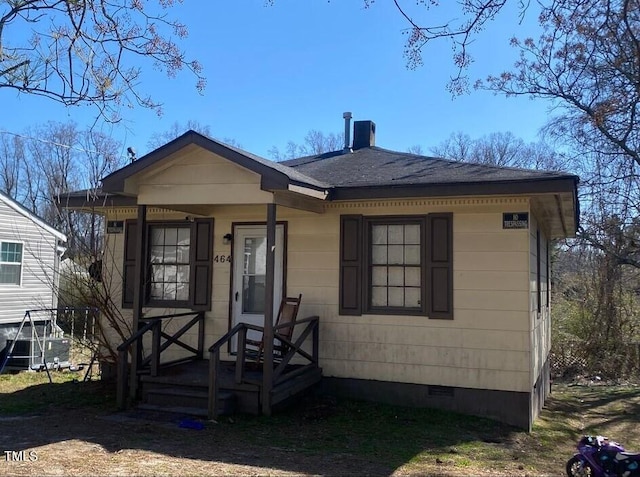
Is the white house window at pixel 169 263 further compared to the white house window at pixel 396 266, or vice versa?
the white house window at pixel 169 263

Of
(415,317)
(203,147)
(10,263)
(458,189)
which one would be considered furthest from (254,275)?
(10,263)

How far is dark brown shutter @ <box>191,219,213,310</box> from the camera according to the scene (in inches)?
336

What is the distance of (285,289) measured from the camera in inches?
323

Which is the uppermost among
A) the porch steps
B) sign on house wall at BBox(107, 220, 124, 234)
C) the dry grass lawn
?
sign on house wall at BBox(107, 220, 124, 234)

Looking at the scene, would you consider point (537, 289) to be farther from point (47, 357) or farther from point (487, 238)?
point (47, 357)

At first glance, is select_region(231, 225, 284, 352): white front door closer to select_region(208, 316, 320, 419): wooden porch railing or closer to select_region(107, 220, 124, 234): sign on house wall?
select_region(208, 316, 320, 419): wooden porch railing

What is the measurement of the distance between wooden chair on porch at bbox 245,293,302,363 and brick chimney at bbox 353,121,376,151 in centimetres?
408

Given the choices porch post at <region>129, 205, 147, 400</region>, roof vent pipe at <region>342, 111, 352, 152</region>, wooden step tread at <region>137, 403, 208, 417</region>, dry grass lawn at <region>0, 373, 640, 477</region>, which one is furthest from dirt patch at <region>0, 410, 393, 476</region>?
roof vent pipe at <region>342, 111, 352, 152</region>

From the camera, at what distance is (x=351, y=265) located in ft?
25.8

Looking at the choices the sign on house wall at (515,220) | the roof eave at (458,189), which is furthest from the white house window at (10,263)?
the sign on house wall at (515,220)

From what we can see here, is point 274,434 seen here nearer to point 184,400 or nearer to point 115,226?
point 184,400

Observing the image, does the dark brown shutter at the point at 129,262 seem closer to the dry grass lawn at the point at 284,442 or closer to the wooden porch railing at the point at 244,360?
the dry grass lawn at the point at 284,442

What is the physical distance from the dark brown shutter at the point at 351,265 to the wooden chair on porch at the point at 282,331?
2.16 ft

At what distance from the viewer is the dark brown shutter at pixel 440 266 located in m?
7.42
